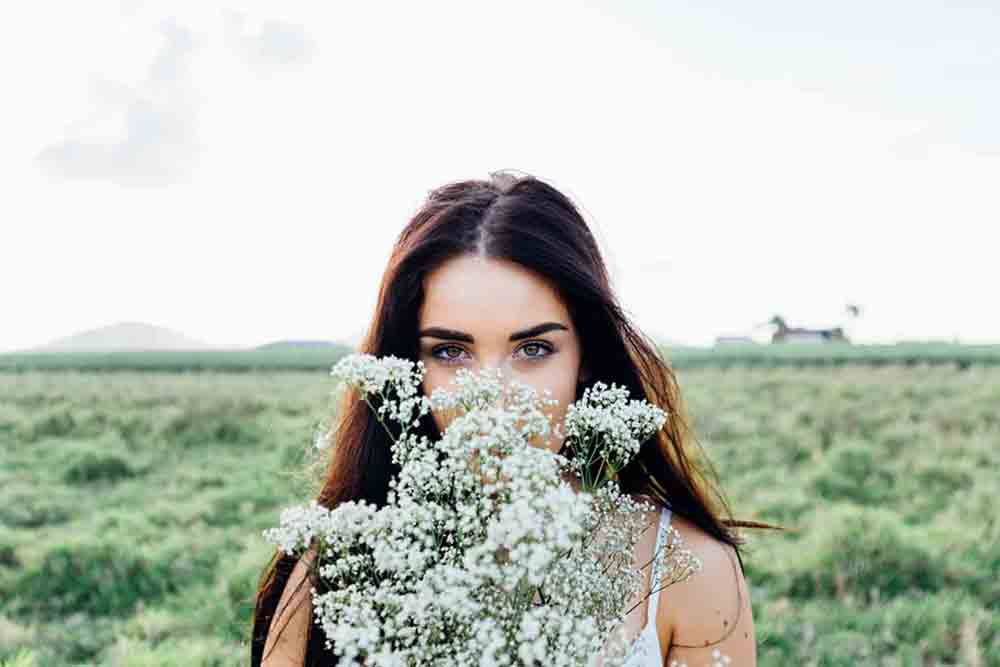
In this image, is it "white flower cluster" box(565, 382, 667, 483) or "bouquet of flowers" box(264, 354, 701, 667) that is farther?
"white flower cluster" box(565, 382, 667, 483)

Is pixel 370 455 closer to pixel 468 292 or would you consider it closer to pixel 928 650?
pixel 468 292

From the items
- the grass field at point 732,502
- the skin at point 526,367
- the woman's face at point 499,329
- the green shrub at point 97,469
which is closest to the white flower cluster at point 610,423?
the skin at point 526,367

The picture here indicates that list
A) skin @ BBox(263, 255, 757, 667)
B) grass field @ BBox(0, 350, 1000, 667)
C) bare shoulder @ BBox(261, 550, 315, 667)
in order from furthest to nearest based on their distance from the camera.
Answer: grass field @ BBox(0, 350, 1000, 667) < bare shoulder @ BBox(261, 550, 315, 667) < skin @ BBox(263, 255, 757, 667)

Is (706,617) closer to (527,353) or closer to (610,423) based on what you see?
(527,353)

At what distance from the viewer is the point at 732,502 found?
9953mm

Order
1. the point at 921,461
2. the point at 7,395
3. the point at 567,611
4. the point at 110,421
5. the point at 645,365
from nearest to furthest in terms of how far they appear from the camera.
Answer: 1. the point at 567,611
2. the point at 645,365
3. the point at 921,461
4. the point at 110,421
5. the point at 7,395

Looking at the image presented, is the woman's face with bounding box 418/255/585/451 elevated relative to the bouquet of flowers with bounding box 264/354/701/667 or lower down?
elevated

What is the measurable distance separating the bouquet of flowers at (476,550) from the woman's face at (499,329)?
2.76 feet

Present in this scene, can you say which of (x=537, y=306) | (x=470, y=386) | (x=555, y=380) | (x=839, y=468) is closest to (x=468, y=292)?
(x=537, y=306)

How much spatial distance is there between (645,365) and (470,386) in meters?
1.74

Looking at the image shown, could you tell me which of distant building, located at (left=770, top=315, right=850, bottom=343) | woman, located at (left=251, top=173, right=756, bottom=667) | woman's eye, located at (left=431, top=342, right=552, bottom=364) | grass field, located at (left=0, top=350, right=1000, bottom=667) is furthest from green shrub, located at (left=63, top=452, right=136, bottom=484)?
distant building, located at (left=770, top=315, right=850, bottom=343)

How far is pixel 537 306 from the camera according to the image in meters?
2.78

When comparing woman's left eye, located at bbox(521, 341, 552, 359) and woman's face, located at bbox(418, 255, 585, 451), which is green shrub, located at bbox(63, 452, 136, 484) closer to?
woman's face, located at bbox(418, 255, 585, 451)

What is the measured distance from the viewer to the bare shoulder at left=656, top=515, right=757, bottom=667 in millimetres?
3096
